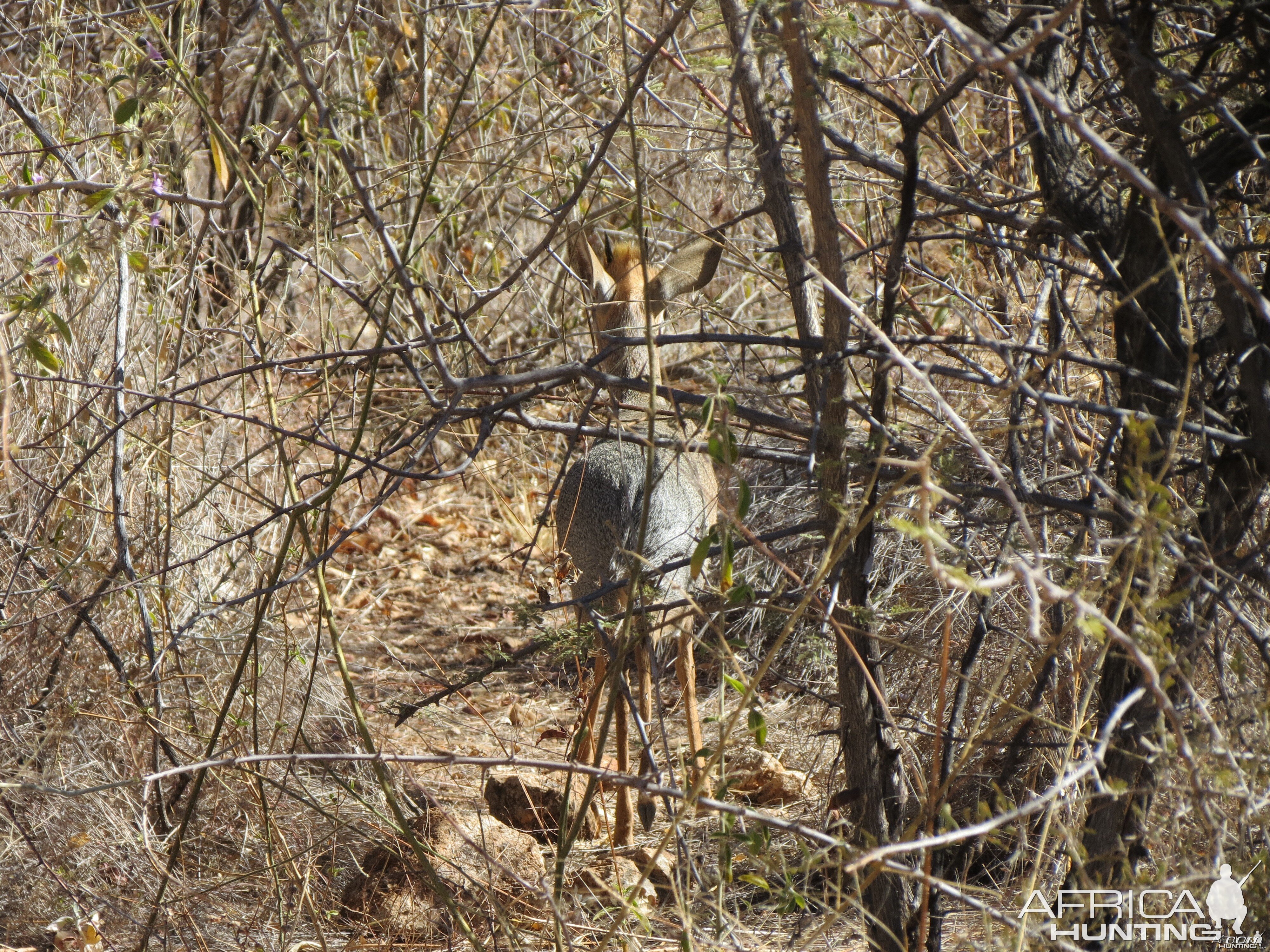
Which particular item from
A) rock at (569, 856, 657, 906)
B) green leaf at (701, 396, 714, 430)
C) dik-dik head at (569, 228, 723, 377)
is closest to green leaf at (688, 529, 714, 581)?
green leaf at (701, 396, 714, 430)

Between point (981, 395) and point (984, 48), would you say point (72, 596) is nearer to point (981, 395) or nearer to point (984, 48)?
point (981, 395)

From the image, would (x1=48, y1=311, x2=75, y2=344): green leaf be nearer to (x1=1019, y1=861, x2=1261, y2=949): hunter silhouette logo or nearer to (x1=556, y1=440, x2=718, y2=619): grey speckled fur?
(x1=556, y1=440, x2=718, y2=619): grey speckled fur

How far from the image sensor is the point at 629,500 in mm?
3848

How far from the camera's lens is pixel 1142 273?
2.15m

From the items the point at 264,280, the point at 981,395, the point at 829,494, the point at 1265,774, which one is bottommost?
the point at 1265,774

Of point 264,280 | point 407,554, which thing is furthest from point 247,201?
point 407,554

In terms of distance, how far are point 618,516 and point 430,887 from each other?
1329mm

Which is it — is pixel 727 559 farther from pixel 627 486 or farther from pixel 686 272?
pixel 686 272

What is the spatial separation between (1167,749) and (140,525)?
3202mm

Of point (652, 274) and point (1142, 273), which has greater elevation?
point (652, 274)

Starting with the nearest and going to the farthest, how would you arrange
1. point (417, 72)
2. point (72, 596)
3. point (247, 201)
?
point (72, 596) < point (417, 72) < point (247, 201)

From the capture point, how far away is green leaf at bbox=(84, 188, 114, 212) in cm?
233

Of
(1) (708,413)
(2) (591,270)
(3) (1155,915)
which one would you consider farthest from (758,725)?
(2) (591,270)

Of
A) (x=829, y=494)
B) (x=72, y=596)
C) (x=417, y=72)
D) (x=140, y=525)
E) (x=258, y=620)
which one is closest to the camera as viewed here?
(x=829, y=494)
